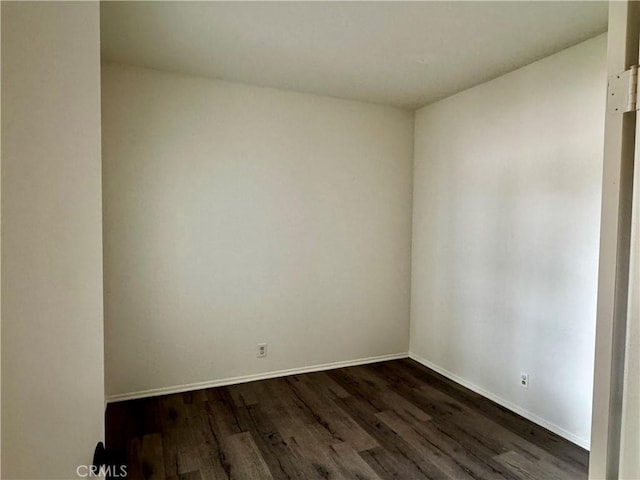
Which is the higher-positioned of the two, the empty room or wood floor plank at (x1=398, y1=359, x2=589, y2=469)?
the empty room

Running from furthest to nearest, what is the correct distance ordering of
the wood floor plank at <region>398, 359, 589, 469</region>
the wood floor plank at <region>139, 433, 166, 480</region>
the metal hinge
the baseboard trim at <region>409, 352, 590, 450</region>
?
the baseboard trim at <region>409, 352, 590, 450</region>
the wood floor plank at <region>398, 359, 589, 469</region>
the wood floor plank at <region>139, 433, 166, 480</region>
the metal hinge

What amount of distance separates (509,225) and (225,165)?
233 centimetres

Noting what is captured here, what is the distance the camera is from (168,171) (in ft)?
9.61

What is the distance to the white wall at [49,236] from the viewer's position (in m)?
0.42

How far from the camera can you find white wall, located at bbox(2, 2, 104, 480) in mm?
418

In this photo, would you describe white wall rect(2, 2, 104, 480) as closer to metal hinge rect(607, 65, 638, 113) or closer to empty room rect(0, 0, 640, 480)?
empty room rect(0, 0, 640, 480)

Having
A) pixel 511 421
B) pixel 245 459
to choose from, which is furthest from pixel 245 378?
pixel 511 421

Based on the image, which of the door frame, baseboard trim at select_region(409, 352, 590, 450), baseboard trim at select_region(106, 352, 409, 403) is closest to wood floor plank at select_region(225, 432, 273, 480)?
baseboard trim at select_region(106, 352, 409, 403)

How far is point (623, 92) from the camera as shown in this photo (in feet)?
2.47

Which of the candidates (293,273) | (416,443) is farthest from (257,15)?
(416,443)

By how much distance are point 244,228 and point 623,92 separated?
108 inches

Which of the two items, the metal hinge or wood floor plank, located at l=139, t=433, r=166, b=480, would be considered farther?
wood floor plank, located at l=139, t=433, r=166, b=480

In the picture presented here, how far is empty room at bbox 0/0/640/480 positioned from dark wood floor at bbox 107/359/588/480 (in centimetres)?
2

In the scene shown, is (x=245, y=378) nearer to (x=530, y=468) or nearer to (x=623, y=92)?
(x=530, y=468)
